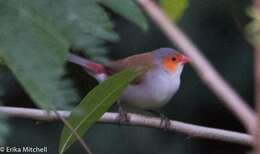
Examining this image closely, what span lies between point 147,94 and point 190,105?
0.40 meters

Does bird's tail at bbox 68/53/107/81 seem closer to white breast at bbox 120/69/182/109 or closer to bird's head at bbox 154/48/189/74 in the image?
white breast at bbox 120/69/182/109

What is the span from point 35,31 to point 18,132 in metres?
2.40

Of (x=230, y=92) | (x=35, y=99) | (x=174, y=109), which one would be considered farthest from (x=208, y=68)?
(x=174, y=109)

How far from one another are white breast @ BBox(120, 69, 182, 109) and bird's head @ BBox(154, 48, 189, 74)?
154 millimetres

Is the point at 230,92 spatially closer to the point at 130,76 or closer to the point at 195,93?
the point at 130,76

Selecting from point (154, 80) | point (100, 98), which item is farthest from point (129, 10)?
point (154, 80)

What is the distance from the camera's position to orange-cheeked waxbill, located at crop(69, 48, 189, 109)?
2.88 m

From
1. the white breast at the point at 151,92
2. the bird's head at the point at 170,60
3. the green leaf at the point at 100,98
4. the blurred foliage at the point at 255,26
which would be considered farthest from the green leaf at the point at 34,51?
the bird's head at the point at 170,60

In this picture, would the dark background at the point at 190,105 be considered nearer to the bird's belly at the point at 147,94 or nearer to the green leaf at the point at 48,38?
the bird's belly at the point at 147,94

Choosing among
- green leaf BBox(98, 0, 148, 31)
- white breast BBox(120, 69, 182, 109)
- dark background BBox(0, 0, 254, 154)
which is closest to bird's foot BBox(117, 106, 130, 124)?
white breast BBox(120, 69, 182, 109)

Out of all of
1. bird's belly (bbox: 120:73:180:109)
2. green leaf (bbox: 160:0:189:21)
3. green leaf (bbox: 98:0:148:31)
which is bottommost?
green leaf (bbox: 160:0:189:21)

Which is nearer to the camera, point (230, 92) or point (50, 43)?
point (230, 92)

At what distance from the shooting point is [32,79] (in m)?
0.65

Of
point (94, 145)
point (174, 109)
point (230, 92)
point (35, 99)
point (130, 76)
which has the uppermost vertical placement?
point (174, 109)
